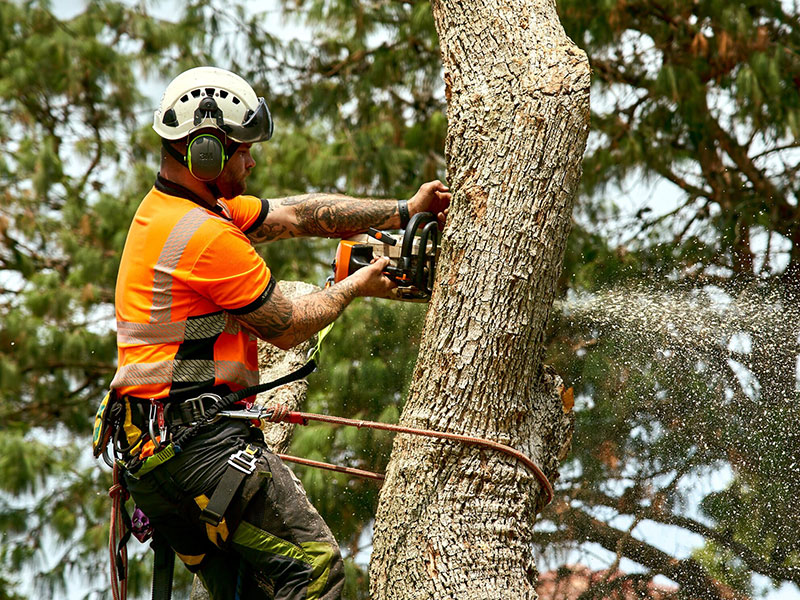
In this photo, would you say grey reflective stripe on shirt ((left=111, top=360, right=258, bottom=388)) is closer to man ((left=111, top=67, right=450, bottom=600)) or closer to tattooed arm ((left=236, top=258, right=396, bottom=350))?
man ((left=111, top=67, right=450, bottom=600))

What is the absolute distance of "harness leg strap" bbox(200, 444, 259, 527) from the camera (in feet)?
9.00

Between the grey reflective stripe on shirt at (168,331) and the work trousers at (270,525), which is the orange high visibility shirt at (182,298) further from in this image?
the work trousers at (270,525)

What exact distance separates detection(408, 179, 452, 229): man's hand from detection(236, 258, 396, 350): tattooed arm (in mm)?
370

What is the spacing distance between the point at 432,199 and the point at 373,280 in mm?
465

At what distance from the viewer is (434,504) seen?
2900 millimetres

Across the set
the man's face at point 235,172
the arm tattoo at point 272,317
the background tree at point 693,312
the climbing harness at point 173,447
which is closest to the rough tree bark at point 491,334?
the climbing harness at point 173,447

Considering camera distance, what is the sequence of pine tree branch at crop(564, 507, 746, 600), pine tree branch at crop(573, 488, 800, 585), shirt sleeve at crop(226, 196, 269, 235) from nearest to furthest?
shirt sleeve at crop(226, 196, 269, 235), pine tree branch at crop(573, 488, 800, 585), pine tree branch at crop(564, 507, 746, 600)

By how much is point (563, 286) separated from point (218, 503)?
14.2ft

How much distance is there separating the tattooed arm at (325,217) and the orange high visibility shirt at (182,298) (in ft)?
2.63

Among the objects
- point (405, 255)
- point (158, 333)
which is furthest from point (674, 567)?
point (158, 333)

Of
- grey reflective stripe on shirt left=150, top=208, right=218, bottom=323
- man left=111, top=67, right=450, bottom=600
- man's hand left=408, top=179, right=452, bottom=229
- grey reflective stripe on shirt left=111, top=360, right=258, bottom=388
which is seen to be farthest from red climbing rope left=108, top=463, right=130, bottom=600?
man's hand left=408, top=179, right=452, bottom=229

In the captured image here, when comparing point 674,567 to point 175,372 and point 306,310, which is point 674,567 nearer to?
point 306,310

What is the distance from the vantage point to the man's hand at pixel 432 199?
3.48m

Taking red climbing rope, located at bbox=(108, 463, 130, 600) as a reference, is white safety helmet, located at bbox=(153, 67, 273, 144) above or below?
above
